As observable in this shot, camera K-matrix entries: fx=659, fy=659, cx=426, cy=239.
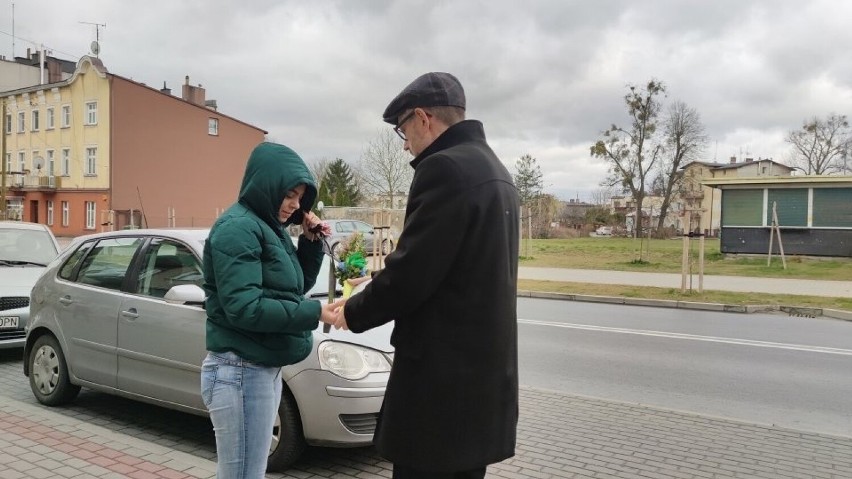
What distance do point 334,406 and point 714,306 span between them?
11.9m

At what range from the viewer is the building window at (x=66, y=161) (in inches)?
1813

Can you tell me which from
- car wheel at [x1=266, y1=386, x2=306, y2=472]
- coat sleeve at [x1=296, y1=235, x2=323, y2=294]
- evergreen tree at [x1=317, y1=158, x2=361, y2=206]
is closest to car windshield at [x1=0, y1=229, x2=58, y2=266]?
car wheel at [x1=266, y1=386, x2=306, y2=472]

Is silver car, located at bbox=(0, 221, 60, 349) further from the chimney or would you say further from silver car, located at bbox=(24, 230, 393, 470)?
the chimney

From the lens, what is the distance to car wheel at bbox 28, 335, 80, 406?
5.89 meters

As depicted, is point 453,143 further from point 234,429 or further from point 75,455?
point 75,455

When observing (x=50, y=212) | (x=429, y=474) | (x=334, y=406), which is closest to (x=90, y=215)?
(x=50, y=212)

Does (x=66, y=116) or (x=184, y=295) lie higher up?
(x=66, y=116)

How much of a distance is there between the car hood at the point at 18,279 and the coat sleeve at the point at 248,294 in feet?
23.1

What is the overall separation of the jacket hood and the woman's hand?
0.22 meters

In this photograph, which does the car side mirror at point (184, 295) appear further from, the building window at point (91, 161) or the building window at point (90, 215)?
the building window at point (91, 161)

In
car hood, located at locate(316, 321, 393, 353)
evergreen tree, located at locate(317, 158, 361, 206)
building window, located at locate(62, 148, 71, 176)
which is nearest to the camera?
car hood, located at locate(316, 321, 393, 353)

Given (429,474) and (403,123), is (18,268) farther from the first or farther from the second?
(429,474)

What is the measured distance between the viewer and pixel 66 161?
46.5m

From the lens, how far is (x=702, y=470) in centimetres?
464
